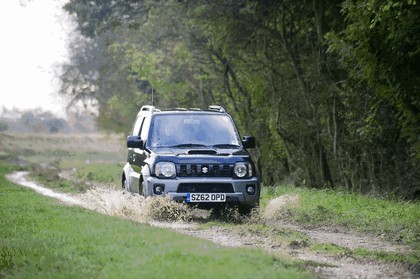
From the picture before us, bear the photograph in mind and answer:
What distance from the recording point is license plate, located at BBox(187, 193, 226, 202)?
16406 millimetres

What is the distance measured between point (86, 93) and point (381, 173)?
146ft

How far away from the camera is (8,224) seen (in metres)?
16.1

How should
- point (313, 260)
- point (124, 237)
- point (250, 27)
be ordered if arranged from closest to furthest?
1. point (313, 260)
2. point (124, 237)
3. point (250, 27)

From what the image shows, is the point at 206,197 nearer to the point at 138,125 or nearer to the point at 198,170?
the point at 198,170

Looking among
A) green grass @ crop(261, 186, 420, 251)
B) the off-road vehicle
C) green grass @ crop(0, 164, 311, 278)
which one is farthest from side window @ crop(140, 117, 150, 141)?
green grass @ crop(0, 164, 311, 278)

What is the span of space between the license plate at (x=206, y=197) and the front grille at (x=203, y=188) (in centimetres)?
9

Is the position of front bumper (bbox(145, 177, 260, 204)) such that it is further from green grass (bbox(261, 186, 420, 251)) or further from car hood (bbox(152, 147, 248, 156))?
green grass (bbox(261, 186, 420, 251))

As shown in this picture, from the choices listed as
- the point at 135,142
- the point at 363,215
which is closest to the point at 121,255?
the point at 135,142

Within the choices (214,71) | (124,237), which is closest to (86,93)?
(214,71)

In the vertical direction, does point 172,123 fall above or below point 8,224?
above

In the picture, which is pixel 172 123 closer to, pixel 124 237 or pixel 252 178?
pixel 252 178

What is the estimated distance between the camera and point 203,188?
1656 centimetres

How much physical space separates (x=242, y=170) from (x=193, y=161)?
0.92m

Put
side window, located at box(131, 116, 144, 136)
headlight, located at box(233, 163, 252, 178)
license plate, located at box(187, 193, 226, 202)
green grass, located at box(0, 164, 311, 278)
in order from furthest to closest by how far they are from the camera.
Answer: side window, located at box(131, 116, 144, 136), headlight, located at box(233, 163, 252, 178), license plate, located at box(187, 193, 226, 202), green grass, located at box(0, 164, 311, 278)
